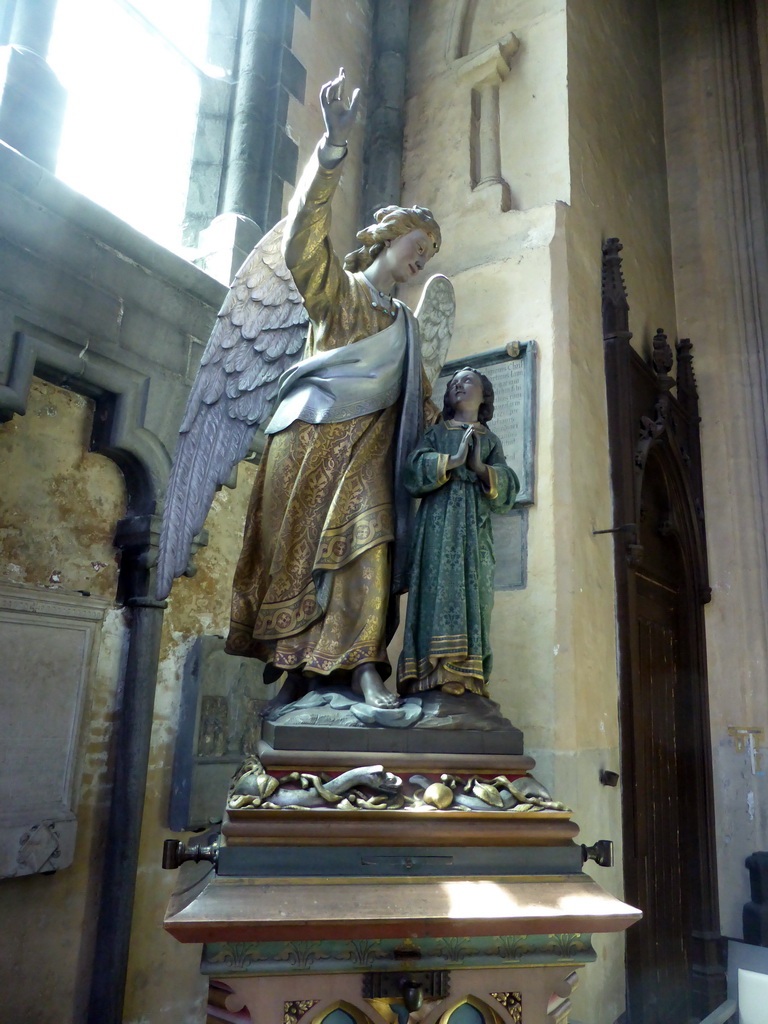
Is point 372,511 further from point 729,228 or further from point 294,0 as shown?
point 729,228

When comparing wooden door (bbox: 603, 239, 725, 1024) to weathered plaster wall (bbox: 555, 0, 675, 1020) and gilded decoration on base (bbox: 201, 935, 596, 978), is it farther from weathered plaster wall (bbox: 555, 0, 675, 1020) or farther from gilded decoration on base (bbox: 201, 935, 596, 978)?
gilded decoration on base (bbox: 201, 935, 596, 978)

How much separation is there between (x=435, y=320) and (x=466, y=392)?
27.7 inches

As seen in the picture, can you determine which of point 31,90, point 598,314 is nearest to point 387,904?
point 31,90

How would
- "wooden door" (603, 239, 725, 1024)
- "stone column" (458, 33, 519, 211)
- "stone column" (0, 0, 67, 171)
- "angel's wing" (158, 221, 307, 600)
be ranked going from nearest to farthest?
"angel's wing" (158, 221, 307, 600), "stone column" (0, 0, 67, 171), "wooden door" (603, 239, 725, 1024), "stone column" (458, 33, 519, 211)

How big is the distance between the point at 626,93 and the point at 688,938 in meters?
4.64

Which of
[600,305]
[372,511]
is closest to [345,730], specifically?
[372,511]

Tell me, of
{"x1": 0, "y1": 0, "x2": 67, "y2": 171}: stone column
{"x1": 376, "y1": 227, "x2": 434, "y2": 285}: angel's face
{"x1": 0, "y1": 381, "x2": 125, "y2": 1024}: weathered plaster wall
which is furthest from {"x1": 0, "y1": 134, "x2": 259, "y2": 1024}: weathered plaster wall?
{"x1": 376, "y1": 227, "x2": 434, "y2": 285}: angel's face

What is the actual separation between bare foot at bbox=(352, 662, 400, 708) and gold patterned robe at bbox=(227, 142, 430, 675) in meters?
0.03

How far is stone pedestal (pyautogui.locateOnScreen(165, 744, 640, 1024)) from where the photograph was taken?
57.4 inches

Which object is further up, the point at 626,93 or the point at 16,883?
the point at 626,93

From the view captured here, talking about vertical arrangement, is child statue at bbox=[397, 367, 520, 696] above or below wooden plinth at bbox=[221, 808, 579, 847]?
above

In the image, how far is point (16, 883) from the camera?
2.38 metres

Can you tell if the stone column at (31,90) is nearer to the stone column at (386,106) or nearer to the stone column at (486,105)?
the stone column at (386,106)

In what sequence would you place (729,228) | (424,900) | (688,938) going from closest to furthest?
(424,900)
(688,938)
(729,228)
